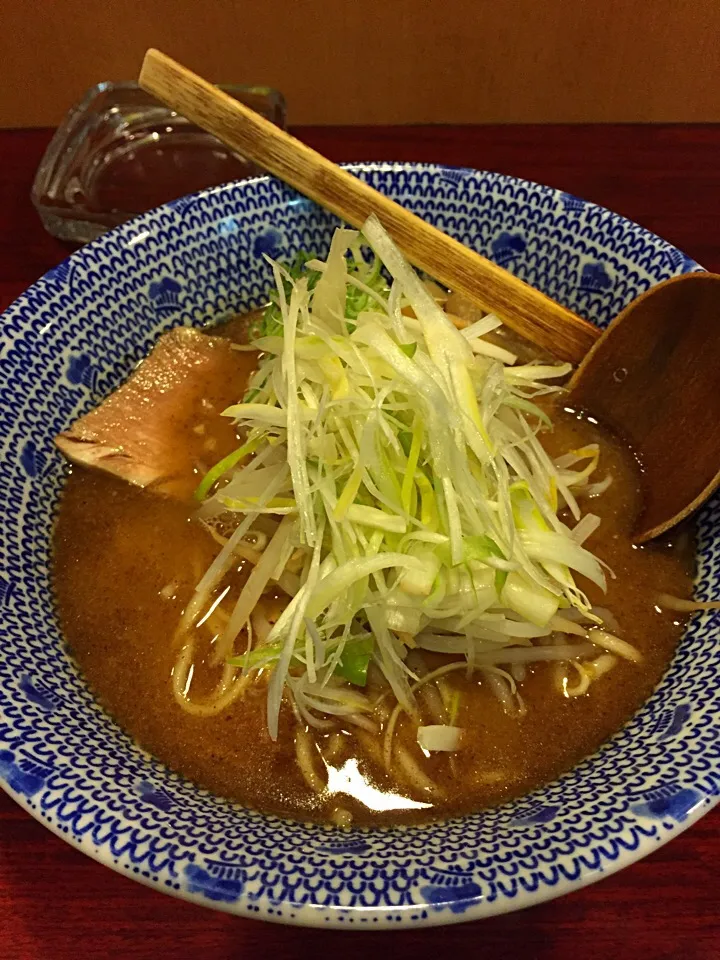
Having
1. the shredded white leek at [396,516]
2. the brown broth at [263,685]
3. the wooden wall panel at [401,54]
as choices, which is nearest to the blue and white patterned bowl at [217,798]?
the brown broth at [263,685]

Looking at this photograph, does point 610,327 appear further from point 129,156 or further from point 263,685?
point 129,156

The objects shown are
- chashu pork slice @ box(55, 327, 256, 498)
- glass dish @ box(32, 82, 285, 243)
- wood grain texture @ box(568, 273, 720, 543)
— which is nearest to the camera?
wood grain texture @ box(568, 273, 720, 543)

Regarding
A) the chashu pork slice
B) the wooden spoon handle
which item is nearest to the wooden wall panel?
the wooden spoon handle

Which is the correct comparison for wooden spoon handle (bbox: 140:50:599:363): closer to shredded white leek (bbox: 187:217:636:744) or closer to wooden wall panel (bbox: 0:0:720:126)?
shredded white leek (bbox: 187:217:636:744)

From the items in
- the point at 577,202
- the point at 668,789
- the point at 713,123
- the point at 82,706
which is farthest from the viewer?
the point at 713,123

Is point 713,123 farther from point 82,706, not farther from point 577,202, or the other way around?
point 82,706

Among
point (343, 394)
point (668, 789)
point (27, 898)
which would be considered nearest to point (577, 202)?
point (343, 394)
